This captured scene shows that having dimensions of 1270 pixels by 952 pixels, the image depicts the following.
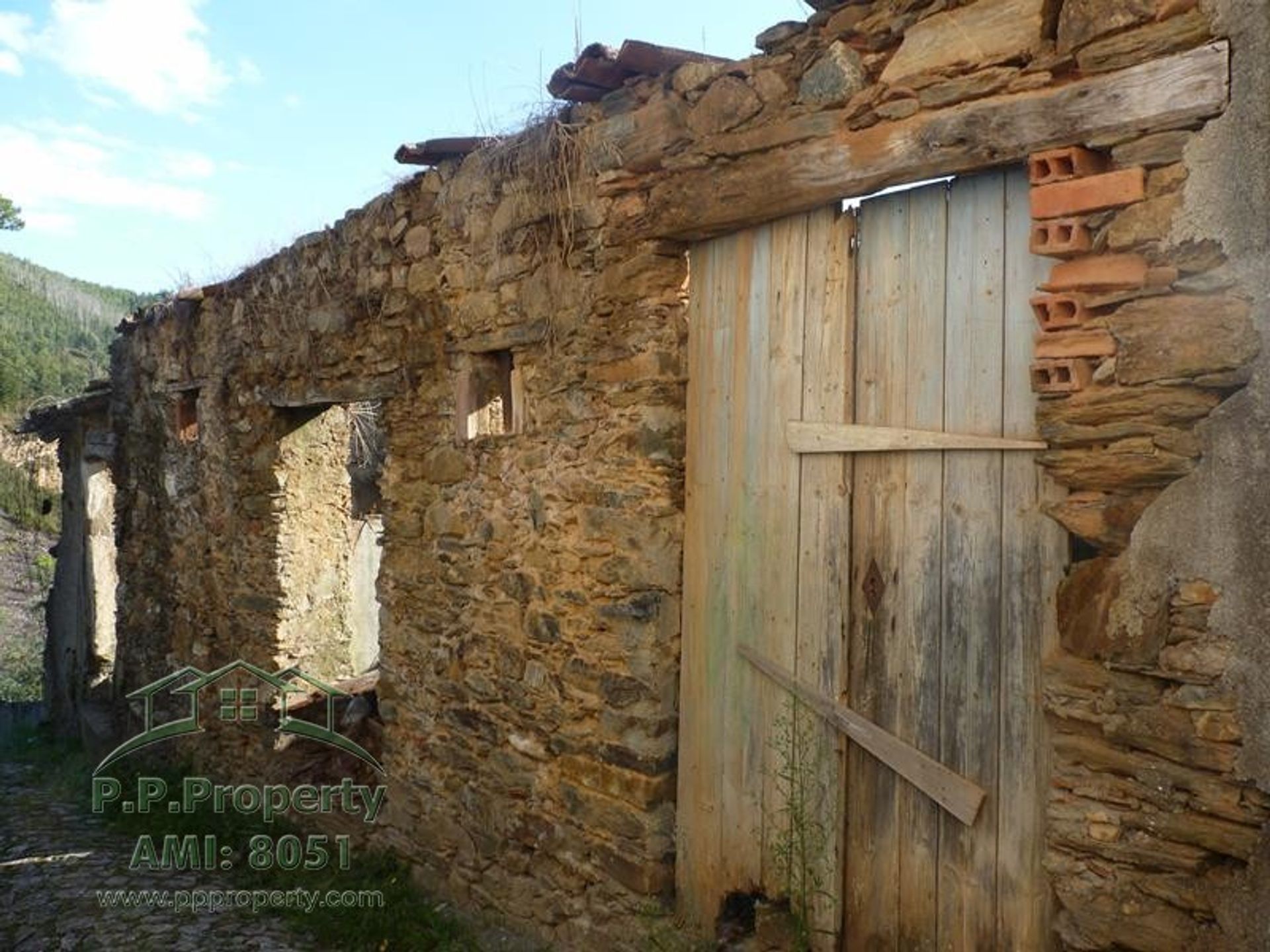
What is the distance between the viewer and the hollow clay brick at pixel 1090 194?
203 centimetres

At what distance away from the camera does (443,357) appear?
417cm

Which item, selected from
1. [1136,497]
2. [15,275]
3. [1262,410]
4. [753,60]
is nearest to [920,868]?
[1136,497]

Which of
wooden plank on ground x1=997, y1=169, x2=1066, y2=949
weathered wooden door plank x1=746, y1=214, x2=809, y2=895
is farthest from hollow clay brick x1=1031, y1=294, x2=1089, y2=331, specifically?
weathered wooden door plank x1=746, y1=214, x2=809, y2=895

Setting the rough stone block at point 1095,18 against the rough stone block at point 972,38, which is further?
the rough stone block at point 972,38

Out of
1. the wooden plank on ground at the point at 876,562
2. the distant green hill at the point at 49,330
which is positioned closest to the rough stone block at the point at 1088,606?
the wooden plank on ground at the point at 876,562

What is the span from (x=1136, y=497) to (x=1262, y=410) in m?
0.28

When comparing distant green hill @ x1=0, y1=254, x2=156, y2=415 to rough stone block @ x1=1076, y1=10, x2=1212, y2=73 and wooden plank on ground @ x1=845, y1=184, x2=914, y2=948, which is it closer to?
wooden plank on ground @ x1=845, y1=184, x2=914, y2=948

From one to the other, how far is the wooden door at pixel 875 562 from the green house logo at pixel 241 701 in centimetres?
246

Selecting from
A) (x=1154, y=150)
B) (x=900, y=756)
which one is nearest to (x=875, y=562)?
(x=900, y=756)

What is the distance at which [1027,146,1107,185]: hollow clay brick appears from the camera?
2.13m

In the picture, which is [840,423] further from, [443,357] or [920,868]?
[443,357]

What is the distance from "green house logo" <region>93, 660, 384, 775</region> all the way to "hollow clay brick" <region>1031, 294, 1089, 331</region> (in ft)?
12.3

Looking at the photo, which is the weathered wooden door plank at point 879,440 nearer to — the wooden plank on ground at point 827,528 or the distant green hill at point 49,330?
the wooden plank on ground at point 827,528

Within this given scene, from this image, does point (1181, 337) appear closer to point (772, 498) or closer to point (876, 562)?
point (876, 562)
